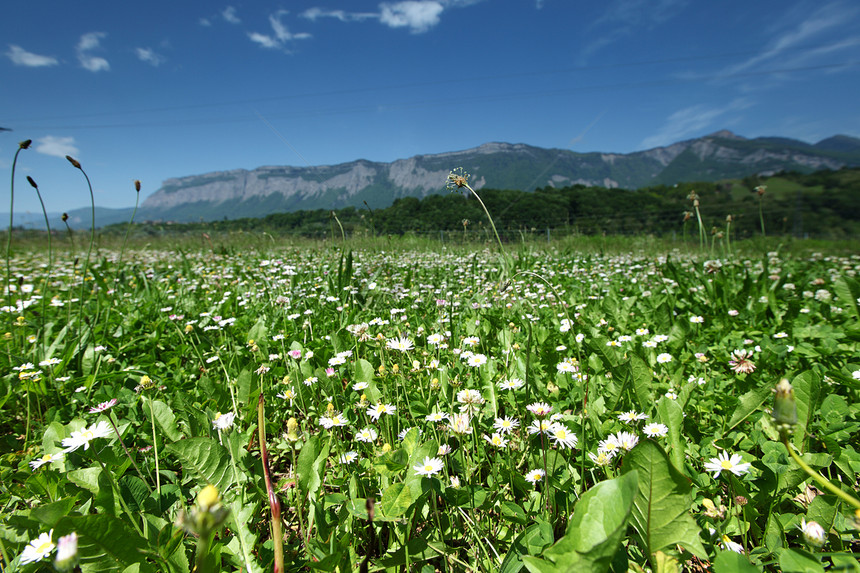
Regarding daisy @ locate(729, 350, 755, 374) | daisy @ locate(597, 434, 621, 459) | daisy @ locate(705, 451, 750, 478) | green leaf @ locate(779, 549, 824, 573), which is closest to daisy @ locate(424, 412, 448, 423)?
daisy @ locate(597, 434, 621, 459)

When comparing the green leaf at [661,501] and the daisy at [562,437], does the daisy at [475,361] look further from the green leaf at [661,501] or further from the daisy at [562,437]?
the green leaf at [661,501]

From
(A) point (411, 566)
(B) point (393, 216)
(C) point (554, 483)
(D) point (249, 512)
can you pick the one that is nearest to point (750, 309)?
(C) point (554, 483)

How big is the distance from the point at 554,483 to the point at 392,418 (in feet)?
2.22

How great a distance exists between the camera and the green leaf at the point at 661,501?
786 millimetres

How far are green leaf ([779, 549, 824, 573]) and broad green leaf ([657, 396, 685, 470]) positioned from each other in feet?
1.20

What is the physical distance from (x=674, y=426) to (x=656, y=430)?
0.09 m

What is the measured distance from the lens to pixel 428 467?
103cm

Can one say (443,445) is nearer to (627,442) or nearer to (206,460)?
(627,442)

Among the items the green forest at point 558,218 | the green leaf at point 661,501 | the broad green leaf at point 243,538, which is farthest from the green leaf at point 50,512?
the green forest at point 558,218

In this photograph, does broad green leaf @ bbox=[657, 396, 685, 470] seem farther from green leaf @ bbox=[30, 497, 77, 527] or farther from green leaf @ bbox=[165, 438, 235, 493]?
green leaf @ bbox=[30, 497, 77, 527]

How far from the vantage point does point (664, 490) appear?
798mm

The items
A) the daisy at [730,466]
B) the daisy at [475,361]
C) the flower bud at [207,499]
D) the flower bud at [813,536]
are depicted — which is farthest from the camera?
the daisy at [475,361]

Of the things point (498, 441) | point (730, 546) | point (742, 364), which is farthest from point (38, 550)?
point (742, 364)

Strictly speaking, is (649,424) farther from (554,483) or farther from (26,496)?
(26,496)
